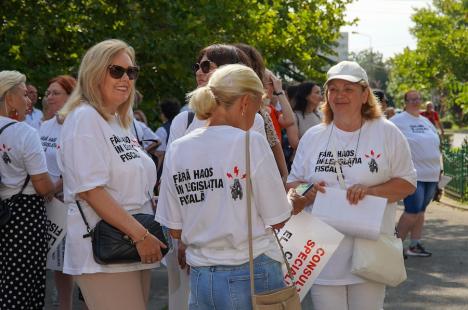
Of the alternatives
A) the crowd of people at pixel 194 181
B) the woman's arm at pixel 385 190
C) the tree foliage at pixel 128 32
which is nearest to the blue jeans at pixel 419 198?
the tree foliage at pixel 128 32

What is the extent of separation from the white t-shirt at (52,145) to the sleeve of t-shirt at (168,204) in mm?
2886

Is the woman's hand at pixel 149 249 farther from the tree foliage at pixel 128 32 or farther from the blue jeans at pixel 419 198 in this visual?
the tree foliage at pixel 128 32

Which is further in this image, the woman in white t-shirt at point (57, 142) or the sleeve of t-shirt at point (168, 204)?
the woman in white t-shirt at point (57, 142)

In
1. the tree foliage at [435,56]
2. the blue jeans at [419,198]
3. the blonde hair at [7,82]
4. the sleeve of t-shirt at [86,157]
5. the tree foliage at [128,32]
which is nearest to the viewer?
the sleeve of t-shirt at [86,157]

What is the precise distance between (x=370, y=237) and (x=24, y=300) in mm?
2536

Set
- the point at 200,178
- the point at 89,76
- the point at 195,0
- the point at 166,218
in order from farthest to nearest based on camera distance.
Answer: the point at 195,0
the point at 89,76
the point at 166,218
the point at 200,178

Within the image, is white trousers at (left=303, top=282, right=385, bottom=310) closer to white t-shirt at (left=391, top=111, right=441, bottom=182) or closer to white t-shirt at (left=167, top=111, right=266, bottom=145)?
white t-shirt at (left=167, top=111, right=266, bottom=145)

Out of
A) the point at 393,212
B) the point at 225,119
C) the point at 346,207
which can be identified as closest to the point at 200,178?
the point at 225,119

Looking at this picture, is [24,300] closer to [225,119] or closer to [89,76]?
[89,76]

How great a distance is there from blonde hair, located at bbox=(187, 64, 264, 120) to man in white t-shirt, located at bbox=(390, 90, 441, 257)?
651cm

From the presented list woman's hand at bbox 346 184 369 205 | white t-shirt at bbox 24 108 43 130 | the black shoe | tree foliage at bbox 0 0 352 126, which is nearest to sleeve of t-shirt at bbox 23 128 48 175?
woman's hand at bbox 346 184 369 205

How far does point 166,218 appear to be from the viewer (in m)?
3.78

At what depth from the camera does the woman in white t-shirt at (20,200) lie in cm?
560

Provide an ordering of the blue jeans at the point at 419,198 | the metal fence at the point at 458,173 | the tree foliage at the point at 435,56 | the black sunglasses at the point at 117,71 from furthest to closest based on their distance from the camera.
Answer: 1. the tree foliage at the point at 435,56
2. the metal fence at the point at 458,173
3. the blue jeans at the point at 419,198
4. the black sunglasses at the point at 117,71
